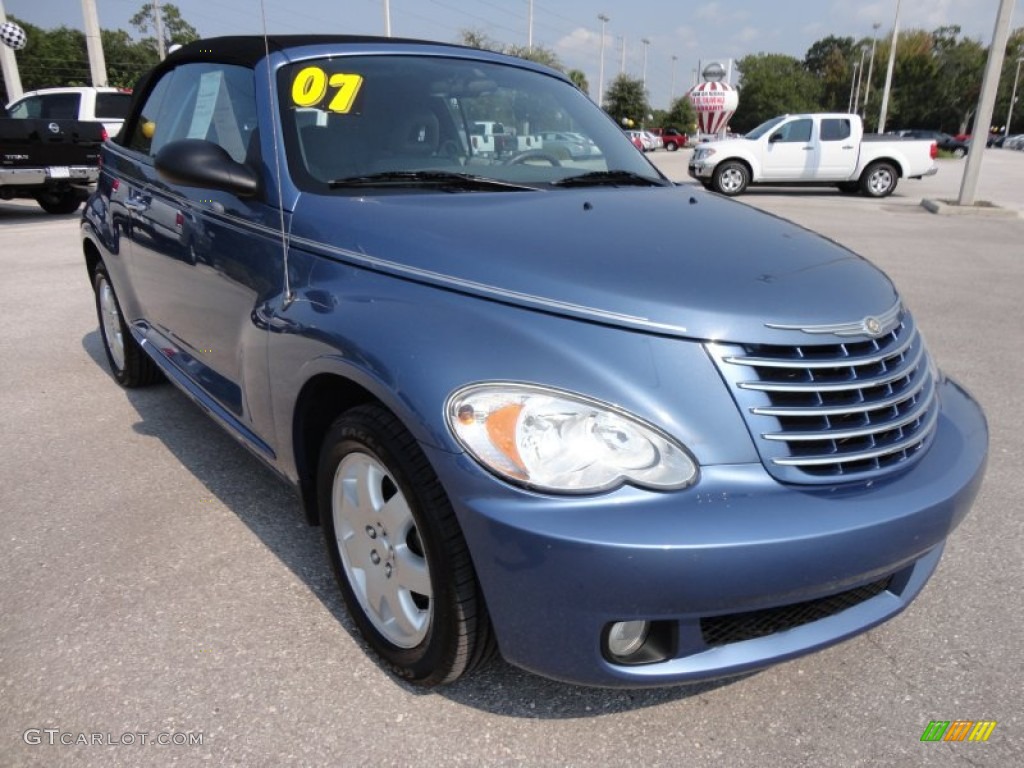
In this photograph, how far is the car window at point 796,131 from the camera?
55.7 ft

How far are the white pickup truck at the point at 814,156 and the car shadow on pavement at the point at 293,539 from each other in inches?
591

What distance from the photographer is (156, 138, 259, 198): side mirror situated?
2451 millimetres

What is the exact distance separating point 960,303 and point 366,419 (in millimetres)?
6615

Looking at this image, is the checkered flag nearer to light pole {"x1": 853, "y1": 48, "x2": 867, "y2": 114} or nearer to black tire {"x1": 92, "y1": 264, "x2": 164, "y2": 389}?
black tire {"x1": 92, "y1": 264, "x2": 164, "y2": 389}

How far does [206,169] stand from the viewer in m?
2.45

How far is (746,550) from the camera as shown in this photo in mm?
1610

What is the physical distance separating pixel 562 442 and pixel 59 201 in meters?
14.5

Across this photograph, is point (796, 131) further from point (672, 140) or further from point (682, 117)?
point (682, 117)

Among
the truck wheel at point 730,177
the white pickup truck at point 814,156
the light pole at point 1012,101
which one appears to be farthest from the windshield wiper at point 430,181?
the light pole at point 1012,101

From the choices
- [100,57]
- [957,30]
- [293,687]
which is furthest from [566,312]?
[957,30]

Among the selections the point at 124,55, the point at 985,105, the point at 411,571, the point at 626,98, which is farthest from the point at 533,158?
the point at 124,55

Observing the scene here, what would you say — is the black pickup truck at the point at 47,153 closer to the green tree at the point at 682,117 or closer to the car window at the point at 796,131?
the car window at the point at 796,131

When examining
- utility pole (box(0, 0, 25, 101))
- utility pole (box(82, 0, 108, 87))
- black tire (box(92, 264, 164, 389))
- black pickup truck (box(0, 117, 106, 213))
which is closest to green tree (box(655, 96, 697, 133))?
A: utility pole (box(82, 0, 108, 87))

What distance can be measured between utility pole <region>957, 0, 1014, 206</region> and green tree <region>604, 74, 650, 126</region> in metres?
54.3
